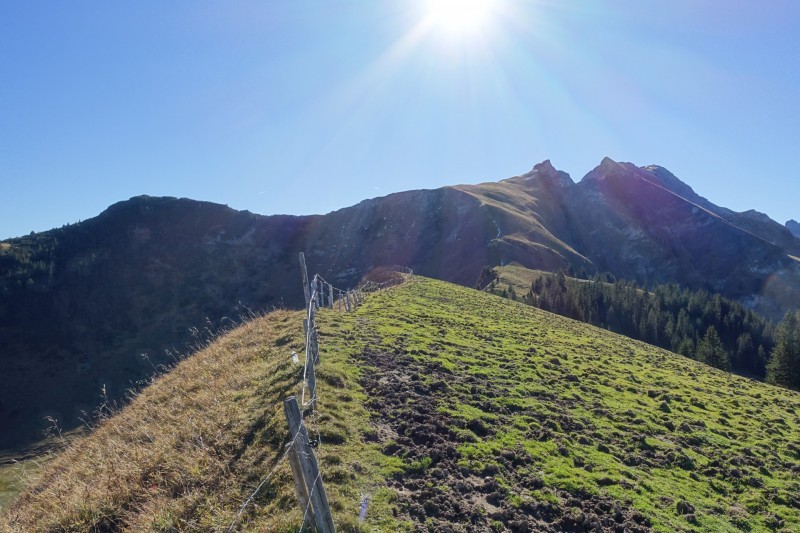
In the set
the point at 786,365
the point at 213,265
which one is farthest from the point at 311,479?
the point at 213,265

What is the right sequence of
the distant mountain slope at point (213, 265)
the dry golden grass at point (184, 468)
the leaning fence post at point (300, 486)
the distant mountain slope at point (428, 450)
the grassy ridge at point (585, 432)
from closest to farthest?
the leaning fence post at point (300, 486), the dry golden grass at point (184, 468), the distant mountain slope at point (428, 450), the grassy ridge at point (585, 432), the distant mountain slope at point (213, 265)

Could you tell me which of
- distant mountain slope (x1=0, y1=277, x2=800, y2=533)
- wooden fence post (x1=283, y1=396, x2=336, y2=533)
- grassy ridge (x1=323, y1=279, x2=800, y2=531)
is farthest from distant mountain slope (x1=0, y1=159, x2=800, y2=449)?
wooden fence post (x1=283, y1=396, x2=336, y2=533)

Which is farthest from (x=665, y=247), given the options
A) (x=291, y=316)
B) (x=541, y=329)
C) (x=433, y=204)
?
(x=291, y=316)

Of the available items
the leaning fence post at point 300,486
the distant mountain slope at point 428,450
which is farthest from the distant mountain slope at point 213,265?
the leaning fence post at point 300,486

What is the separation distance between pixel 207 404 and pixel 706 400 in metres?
22.8

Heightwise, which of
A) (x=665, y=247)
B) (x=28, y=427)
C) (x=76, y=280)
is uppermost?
(x=665, y=247)

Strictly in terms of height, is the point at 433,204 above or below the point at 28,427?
above

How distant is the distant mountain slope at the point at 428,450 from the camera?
9062 mm

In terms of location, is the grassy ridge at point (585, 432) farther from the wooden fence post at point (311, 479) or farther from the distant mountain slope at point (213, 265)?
the distant mountain slope at point (213, 265)

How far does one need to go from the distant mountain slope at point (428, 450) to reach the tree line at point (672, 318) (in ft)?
174

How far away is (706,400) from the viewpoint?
22.2 metres

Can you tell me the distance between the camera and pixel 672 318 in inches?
3346

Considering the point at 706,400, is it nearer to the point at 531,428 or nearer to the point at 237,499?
the point at 531,428

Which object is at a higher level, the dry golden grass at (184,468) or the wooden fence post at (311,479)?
the wooden fence post at (311,479)
